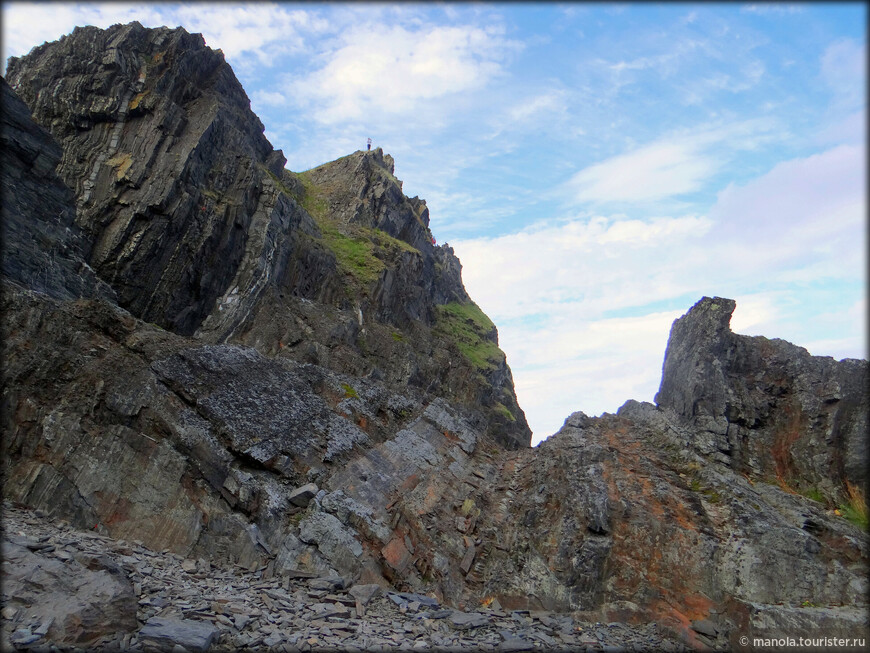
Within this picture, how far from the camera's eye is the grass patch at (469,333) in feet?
194

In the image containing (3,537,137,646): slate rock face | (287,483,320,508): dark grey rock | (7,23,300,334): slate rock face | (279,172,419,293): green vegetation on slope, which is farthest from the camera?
(279,172,419,293): green vegetation on slope

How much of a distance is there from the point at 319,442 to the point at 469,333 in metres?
49.1

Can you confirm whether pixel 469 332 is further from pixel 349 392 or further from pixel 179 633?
pixel 179 633

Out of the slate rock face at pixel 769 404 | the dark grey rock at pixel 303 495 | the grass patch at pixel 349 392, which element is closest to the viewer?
the dark grey rock at pixel 303 495

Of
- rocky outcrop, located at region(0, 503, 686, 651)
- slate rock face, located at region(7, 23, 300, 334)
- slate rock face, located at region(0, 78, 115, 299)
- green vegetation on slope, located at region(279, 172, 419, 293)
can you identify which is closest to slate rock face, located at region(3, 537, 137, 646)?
rocky outcrop, located at region(0, 503, 686, 651)

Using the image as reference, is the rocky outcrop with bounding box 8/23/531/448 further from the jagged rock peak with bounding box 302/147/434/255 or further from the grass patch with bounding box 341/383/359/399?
the jagged rock peak with bounding box 302/147/434/255

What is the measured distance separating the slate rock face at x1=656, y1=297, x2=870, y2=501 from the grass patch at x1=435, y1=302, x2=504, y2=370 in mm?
31541

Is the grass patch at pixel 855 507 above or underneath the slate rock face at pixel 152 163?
underneath

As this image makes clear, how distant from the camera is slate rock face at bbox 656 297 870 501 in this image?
704 inches

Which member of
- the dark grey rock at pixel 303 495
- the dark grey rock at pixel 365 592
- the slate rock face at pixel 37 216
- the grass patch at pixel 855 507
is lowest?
the dark grey rock at pixel 365 592

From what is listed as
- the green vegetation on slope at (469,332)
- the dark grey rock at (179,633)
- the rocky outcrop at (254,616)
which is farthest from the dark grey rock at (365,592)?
the green vegetation on slope at (469,332)

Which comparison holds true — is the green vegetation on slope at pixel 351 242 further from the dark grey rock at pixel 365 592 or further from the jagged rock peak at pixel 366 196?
the dark grey rock at pixel 365 592

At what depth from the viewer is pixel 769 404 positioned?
69.5 feet

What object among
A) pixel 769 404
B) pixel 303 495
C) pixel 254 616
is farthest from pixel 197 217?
pixel 769 404
